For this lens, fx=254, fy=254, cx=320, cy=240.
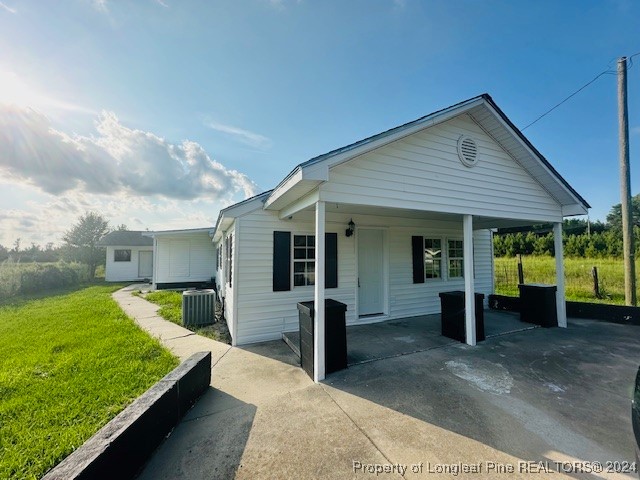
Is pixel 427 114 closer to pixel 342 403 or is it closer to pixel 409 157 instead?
pixel 409 157

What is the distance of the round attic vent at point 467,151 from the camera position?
16.6ft

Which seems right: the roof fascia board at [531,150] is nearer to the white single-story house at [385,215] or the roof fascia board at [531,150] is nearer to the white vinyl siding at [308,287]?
the white single-story house at [385,215]

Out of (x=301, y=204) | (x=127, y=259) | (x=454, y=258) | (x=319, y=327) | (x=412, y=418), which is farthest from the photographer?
(x=127, y=259)

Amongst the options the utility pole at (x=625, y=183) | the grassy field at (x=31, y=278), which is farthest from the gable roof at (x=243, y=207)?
the grassy field at (x=31, y=278)

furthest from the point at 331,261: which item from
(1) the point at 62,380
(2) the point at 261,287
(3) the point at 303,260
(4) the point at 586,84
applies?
(4) the point at 586,84

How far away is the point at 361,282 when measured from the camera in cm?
656

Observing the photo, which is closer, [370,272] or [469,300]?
[469,300]

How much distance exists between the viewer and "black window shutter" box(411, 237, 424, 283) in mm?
7109

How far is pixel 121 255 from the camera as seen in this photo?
716 inches

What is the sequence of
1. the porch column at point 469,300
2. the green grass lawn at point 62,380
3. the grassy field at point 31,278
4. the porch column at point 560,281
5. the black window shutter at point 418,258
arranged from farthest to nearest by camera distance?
the grassy field at point 31,278 → the black window shutter at point 418,258 → the porch column at point 560,281 → the porch column at point 469,300 → the green grass lawn at point 62,380

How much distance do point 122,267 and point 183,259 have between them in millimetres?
8119

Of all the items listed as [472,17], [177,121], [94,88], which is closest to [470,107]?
[472,17]

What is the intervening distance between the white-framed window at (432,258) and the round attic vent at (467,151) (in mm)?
2697

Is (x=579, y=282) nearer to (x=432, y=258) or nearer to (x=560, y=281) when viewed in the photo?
(x=560, y=281)
